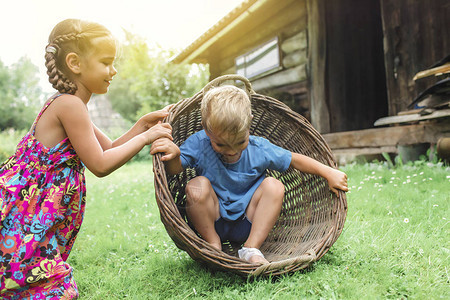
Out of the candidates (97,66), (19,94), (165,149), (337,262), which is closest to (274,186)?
(337,262)

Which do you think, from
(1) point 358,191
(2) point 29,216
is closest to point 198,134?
(2) point 29,216

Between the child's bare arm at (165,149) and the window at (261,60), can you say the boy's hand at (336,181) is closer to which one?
the child's bare arm at (165,149)

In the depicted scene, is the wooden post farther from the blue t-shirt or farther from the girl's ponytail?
the girl's ponytail

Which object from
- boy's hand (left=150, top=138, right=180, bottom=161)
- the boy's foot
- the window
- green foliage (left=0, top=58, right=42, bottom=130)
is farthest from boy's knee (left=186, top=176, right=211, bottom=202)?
green foliage (left=0, top=58, right=42, bottom=130)

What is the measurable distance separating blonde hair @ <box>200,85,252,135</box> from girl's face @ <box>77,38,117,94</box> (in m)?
0.52

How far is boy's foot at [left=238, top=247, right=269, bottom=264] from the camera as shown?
1.73m

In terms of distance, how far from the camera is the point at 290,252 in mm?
1959

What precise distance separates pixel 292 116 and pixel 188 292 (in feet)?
3.99

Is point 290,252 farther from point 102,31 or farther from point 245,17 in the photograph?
point 245,17

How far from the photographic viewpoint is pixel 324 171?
1.98m

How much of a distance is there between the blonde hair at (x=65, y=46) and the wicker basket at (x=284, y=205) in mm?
526

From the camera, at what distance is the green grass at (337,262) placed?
154 centimetres

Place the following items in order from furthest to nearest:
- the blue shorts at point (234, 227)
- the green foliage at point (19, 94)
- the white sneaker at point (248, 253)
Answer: the green foliage at point (19, 94), the blue shorts at point (234, 227), the white sneaker at point (248, 253)

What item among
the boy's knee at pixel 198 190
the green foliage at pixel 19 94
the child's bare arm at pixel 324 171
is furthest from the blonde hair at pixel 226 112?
the green foliage at pixel 19 94
